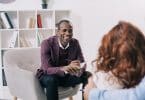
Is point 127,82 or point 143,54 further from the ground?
point 143,54

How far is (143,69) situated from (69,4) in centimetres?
347

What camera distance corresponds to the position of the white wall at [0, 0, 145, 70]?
483 cm

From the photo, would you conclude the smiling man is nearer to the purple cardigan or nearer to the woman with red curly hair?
the purple cardigan

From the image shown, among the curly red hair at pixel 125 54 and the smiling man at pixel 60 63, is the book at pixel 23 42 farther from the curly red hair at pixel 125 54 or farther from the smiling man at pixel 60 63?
the curly red hair at pixel 125 54

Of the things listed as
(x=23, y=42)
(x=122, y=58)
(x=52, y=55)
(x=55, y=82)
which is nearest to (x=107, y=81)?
(x=122, y=58)

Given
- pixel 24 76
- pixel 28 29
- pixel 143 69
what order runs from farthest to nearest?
pixel 28 29 < pixel 24 76 < pixel 143 69

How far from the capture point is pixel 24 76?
2881mm

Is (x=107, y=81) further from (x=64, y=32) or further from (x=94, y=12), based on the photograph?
(x=94, y=12)

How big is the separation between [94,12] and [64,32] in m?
1.71

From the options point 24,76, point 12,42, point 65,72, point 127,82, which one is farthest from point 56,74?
point 12,42

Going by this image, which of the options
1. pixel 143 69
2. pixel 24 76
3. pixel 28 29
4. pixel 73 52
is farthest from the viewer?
pixel 28 29

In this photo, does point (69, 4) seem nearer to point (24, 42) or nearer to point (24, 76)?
point (24, 42)

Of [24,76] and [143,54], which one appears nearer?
[143,54]

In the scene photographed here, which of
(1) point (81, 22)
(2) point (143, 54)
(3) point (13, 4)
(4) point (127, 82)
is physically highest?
(3) point (13, 4)
